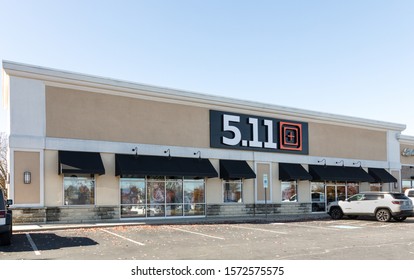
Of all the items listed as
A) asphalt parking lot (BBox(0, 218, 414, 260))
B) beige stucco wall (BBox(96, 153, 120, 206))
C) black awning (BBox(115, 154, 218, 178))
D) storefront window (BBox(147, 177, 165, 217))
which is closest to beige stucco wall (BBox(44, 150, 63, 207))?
beige stucco wall (BBox(96, 153, 120, 206))

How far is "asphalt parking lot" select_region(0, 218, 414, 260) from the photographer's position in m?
10.9

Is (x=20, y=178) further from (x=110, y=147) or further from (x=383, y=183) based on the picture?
(x=383, y=183)

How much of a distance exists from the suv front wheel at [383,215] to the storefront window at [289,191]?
617 centimetres

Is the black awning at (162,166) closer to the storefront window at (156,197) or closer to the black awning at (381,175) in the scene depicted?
the storefront window at (156,197)

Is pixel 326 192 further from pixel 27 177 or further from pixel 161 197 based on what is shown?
pixel 27 177

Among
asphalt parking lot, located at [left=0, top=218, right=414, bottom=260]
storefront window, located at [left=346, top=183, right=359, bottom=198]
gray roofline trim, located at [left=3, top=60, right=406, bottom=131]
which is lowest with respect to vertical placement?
asphalt parking lot, located at [left=0, top=218, right=414, bottom=260]

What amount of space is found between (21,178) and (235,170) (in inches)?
451

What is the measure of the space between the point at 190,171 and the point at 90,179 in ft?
17.2

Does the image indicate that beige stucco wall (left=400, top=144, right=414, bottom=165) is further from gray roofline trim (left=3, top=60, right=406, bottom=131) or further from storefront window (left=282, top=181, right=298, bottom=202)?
storefront window (left=282, top=181, right=298, bottom=202)

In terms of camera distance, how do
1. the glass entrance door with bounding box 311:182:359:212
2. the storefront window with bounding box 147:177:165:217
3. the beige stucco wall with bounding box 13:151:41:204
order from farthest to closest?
the glass entrance door with bounding box 311:182:359:212 < the storefront window with bounding box 147:177:165:217 < the beige stucco wall with bounding box 13:151:41:204

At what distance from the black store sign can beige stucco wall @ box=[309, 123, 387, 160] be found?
104 cm

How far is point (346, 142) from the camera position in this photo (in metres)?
31.2

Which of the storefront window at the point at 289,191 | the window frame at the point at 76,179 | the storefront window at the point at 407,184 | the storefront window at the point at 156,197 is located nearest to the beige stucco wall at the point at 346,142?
the storefront window at the point at 289,191

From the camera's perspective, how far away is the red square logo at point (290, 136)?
27.5m
